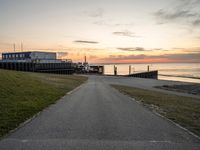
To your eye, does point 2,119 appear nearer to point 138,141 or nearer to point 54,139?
point 54,139

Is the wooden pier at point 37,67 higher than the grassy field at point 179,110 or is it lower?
higher

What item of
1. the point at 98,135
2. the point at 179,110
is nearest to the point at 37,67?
the point at 179,110

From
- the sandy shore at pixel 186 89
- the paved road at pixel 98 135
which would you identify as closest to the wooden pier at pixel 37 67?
the sandy shore at pixel 186 89

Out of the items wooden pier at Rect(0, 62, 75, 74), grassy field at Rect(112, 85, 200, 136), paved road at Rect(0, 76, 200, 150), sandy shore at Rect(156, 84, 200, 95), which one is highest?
wooden pier at Rect(0, 62, 75, 74)

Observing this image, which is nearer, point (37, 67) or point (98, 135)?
point (98, 135)

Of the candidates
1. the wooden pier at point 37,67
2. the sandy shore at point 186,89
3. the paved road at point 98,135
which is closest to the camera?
the paved road at point 98,135

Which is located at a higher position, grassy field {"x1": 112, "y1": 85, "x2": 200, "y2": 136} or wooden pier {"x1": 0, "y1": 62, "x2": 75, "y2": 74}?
wooden pier {"x1": 0, "y1": 62, "x2": 75, "y2": 74}

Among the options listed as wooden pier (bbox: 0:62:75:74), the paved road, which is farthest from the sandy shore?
wooden pier (bbox: 0:62:75:74)

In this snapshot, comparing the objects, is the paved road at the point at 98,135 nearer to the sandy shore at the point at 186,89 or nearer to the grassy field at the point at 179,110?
the grassy field at the point at 179,110

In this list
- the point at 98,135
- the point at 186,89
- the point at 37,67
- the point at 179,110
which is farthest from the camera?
the point at 37,67

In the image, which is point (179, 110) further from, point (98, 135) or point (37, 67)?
point (37, 67)

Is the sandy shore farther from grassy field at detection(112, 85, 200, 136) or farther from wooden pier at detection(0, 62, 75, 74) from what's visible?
wooden pier at detection(0, 62, 75, 74)

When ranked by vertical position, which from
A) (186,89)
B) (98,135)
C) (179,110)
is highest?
(98,135)

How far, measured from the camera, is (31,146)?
23.3 feet
